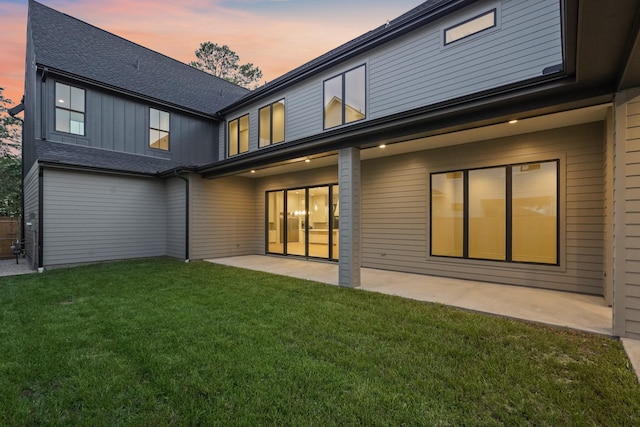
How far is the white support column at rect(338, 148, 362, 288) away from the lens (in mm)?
5371

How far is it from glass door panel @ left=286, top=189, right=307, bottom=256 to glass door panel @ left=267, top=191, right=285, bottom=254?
0.31 m

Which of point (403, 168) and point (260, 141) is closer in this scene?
point (403, 168)

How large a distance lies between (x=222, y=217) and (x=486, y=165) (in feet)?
24.8

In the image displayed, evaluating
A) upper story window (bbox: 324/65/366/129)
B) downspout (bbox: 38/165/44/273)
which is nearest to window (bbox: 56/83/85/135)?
downspout (bbox: 38/165/44/273)

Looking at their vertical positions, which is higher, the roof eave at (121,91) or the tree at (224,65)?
the tree at (224,65)

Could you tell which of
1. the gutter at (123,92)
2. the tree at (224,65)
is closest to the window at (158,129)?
the gutter at (123,92)

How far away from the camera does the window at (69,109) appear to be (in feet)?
26.7

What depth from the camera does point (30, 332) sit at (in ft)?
11.0

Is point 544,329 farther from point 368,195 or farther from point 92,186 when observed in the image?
point 92,186

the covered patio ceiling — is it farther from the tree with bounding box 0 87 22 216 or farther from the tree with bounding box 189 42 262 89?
the tree with bounding box 189 42 262 89

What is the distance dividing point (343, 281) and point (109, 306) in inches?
148

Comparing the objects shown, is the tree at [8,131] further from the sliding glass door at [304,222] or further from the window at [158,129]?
the sliding glass door at [304,222]

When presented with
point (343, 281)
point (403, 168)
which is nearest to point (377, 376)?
point (343, 281)

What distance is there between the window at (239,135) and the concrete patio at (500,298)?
18.3ft
